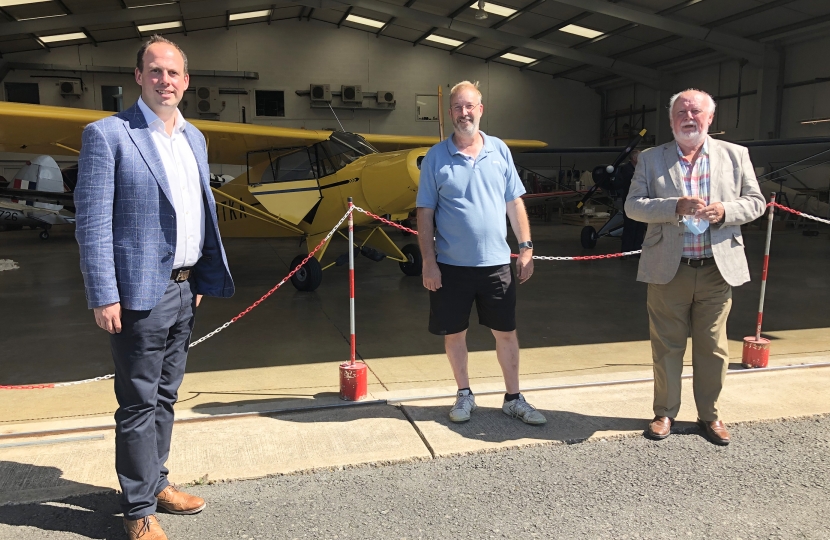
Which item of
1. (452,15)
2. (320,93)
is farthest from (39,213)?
(452,15)

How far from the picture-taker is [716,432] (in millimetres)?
3020

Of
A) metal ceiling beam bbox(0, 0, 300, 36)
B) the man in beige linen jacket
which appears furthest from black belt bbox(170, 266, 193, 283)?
metal ceiling beam bbox(0, 0, 300, 36)

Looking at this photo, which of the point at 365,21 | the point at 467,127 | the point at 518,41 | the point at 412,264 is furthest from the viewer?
the point at 365,21

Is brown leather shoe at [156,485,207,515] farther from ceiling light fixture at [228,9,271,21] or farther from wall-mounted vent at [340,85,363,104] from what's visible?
wall-mounted vent at [340,85,363,104]

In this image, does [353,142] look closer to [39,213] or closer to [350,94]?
[39,213]

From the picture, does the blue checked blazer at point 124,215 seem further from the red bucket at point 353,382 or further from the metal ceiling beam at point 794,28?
the metal ceiling beam at point 794,28

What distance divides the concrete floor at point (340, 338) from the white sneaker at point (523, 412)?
0.49 meters

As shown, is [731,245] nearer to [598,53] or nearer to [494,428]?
[494,428]

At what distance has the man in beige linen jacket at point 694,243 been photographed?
288 centimetres

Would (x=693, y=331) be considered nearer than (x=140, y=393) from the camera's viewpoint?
No

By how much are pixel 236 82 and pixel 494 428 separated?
2452 cm

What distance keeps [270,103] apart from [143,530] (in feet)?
81.8

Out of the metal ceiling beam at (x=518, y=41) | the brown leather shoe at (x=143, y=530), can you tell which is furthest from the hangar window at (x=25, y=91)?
the brown leather shoe at (x=143, y=530)

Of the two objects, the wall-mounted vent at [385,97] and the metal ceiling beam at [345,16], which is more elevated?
the metal ceiling beam at [345,16]
